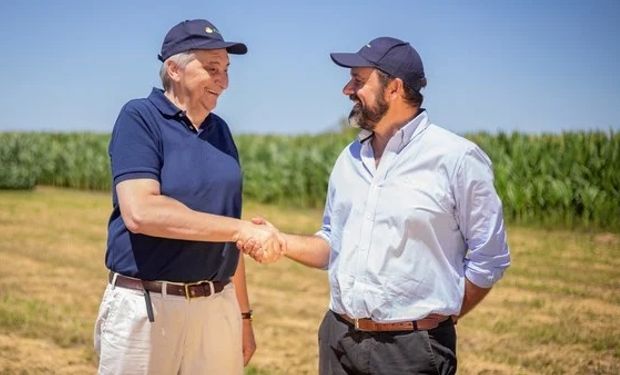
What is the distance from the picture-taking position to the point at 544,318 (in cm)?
904

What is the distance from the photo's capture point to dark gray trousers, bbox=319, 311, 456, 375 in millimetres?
2982

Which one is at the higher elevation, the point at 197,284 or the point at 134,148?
the point at 134,148

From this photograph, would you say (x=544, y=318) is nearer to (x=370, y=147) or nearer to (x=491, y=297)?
(x=491, y=297)

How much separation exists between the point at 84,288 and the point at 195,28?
7475 mm

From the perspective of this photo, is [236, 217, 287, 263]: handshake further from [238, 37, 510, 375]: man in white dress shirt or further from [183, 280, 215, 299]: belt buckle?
[238, 37, 510, 375]: man in white dress shirt

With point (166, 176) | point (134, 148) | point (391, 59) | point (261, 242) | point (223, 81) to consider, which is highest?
point (391, 59)

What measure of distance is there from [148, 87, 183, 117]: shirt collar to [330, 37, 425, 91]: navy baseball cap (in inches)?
26.0

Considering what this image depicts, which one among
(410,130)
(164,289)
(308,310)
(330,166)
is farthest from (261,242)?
(330,166)

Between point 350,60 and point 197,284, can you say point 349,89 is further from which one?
point 197,284

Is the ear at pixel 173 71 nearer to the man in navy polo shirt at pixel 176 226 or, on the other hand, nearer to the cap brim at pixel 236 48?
the man in navy polo shirt at pixel 176 226

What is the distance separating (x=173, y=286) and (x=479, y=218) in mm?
1205

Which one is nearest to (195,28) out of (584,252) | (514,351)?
(514,351)

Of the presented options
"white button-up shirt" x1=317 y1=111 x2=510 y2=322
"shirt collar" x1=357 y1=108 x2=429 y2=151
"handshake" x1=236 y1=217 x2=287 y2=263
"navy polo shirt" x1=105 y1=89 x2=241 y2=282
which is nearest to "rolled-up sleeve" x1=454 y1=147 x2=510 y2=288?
"white button-up shirt" x1=317 y1=111 x2=510 y2=322

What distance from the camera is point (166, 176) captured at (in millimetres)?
3109
